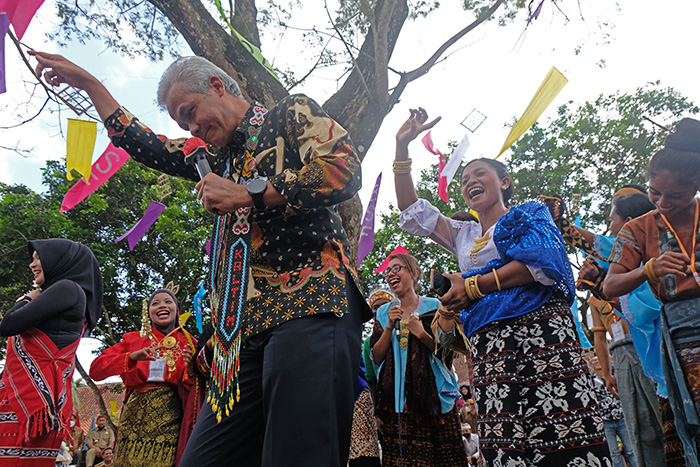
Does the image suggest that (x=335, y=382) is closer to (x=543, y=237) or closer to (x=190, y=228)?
(x=543, y=237)

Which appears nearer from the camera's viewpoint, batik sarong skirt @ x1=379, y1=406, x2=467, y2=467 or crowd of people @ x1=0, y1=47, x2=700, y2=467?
crowd of people @ x1=0, y1=47, x2=700, y2=467

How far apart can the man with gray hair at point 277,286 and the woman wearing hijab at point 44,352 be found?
224 cm

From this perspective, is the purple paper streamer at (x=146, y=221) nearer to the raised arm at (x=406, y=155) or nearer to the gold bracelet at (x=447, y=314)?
the raised arm at (x=406, y=155)

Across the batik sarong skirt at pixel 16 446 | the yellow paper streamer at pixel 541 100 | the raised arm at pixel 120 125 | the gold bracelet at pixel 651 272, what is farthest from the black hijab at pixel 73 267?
the gold bracelet at pixel 651 272

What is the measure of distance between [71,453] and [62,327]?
1258cm

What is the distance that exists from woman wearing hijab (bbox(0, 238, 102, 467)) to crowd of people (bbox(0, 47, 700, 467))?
1 centimetres

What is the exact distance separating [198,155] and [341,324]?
82 cm

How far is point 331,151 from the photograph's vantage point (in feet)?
5.36

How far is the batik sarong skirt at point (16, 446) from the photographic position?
9.98ft

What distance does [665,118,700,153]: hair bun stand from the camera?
2420mm

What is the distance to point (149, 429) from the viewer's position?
13.0 ft

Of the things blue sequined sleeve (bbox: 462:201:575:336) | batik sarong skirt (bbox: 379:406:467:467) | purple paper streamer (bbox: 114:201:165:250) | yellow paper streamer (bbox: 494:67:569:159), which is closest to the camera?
blue sequined sleeve (bbox: 462:201:575:336)

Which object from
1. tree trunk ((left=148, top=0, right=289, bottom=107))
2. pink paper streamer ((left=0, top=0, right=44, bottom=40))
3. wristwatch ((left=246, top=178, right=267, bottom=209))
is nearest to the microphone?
wristwatch ((left=246, top=178, right=267, bottom=209))

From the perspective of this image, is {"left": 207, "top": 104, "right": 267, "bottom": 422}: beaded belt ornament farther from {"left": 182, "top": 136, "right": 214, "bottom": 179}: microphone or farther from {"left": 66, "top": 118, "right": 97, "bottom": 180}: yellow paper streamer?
{"left": 66, "top": 118, "right": 97, "bottom": 180}: yellow paper streamer
